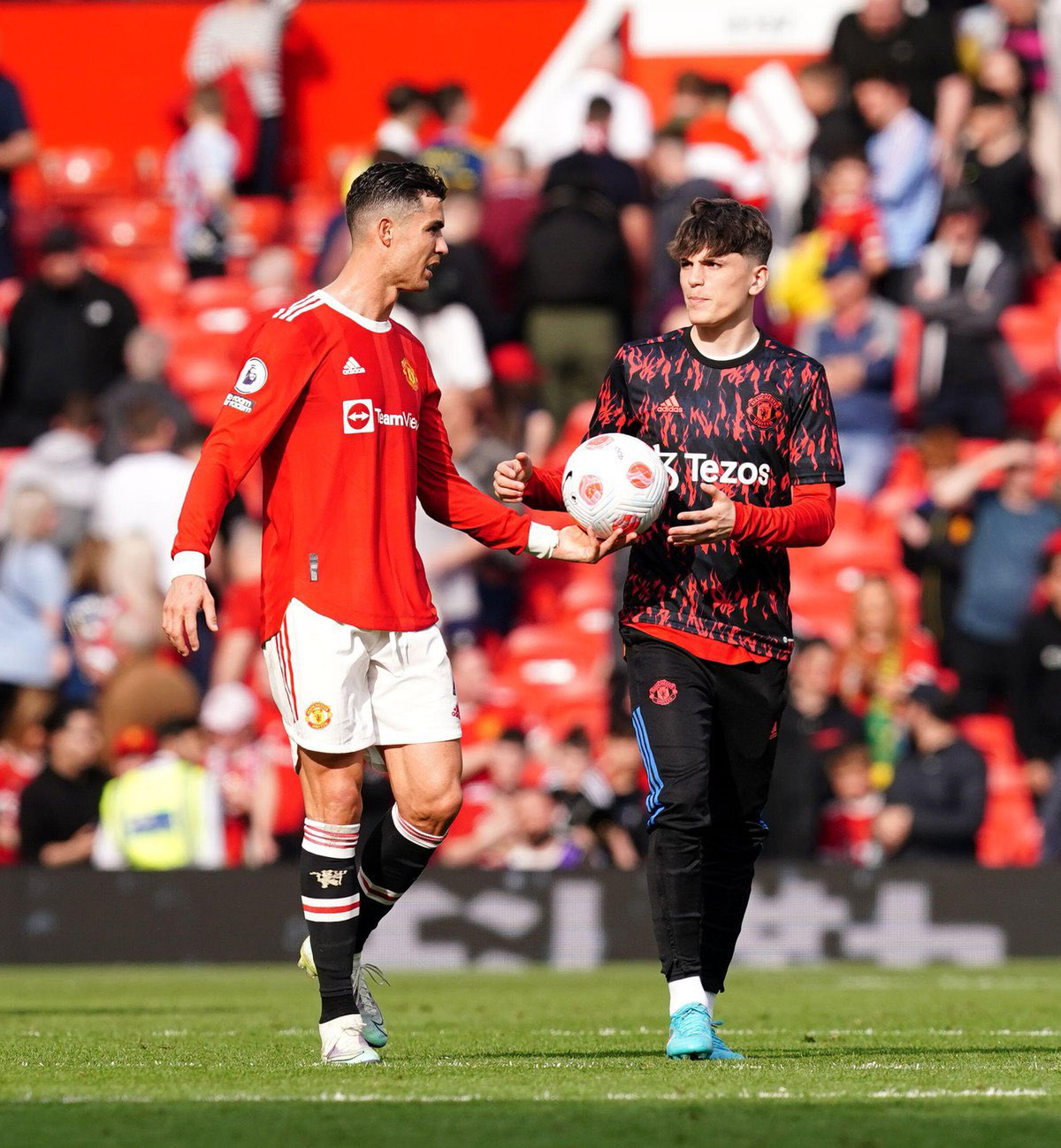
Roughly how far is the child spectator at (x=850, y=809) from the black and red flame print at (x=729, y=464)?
6.77 m

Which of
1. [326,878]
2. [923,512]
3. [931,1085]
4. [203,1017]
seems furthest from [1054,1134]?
[923,512]

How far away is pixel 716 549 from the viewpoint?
6.85 meters

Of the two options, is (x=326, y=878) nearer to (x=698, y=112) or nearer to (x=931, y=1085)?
(x=931, y=1085)

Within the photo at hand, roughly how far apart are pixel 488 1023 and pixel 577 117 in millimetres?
11090

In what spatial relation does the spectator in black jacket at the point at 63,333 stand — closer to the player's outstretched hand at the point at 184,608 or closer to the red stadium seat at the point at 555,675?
the red stadium seat at the point at 555,675

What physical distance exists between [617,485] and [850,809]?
7456mm

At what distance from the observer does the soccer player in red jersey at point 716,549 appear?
6.68 meters

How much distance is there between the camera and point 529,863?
Answer: 44.4ft

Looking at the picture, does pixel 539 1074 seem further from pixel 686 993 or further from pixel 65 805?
pixel 65 805

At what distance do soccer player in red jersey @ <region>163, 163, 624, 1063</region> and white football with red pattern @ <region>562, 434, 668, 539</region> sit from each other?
0.09 meters

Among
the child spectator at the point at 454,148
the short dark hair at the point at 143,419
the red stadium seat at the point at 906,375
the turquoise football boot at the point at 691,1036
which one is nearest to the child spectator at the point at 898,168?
the red stadium seat at the point at 906,375

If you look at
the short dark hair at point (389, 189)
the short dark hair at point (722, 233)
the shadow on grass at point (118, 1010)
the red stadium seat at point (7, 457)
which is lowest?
the shadow on grass at point (118, 1010)

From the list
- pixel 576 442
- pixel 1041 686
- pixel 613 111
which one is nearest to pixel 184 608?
pixel 1041 686

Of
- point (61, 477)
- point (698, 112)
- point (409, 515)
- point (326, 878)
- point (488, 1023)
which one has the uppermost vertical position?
point (698, 112)
